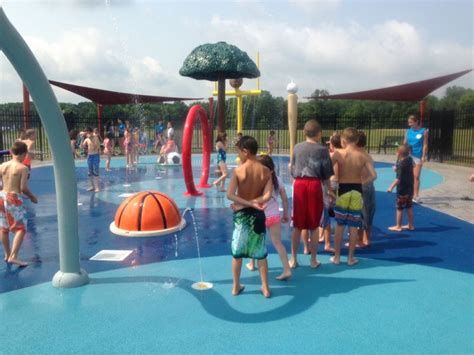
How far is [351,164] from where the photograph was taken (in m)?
5.22

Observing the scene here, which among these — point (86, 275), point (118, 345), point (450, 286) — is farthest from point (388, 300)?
point (86, 275)

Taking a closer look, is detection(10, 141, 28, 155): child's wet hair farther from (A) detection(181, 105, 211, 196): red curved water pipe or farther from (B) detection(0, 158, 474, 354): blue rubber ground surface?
(A) detection(181, 105, 211, 196): red curved water pipe

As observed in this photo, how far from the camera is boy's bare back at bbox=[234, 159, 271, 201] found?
4.21 meters

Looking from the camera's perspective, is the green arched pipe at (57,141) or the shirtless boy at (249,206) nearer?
the green arched pipe at (57,141)

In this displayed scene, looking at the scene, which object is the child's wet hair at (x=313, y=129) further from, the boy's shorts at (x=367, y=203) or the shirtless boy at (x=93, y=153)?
the shirtless boy at (x=93, y=153)

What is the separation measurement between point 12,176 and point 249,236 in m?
3.11

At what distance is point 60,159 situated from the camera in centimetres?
437

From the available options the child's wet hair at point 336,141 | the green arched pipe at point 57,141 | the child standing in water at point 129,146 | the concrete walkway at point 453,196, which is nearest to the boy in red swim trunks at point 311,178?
the child's wet hair at point 336,141

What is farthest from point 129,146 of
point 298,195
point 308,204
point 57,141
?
point 308,204

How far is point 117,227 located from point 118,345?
12.3 ft

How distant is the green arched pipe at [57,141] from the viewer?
3762 mm

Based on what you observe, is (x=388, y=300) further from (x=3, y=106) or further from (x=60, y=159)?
(x=3, y=106)

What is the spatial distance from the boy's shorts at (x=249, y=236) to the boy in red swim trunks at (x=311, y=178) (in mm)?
944

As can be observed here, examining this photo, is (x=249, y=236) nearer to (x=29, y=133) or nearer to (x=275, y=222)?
(x=275, y=222)
